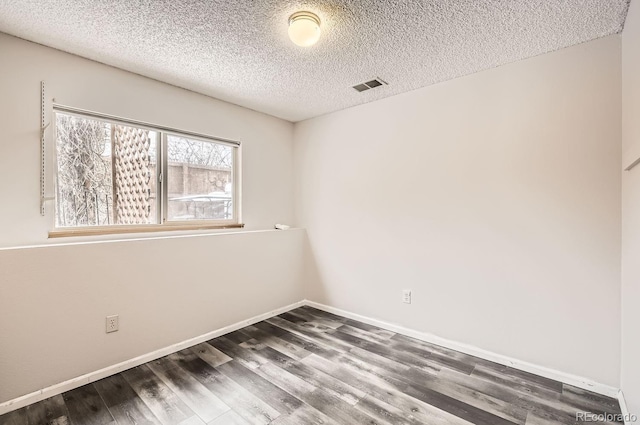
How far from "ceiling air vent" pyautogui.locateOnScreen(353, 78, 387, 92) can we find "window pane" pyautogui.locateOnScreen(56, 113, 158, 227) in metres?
1.95

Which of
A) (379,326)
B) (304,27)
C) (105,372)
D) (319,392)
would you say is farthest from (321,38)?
(105,372)

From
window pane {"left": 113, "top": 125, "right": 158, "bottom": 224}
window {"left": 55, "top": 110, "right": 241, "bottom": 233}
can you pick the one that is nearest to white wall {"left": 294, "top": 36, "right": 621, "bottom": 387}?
window {"left": 55, "top": 110, "right": 241, "bottom": 233}

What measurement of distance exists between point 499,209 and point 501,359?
1.21 meters

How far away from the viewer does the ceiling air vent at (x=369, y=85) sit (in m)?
2.63

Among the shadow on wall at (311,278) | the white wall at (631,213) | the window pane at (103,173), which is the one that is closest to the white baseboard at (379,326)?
the white wall at (631,213)

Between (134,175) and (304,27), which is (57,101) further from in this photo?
(304,27)

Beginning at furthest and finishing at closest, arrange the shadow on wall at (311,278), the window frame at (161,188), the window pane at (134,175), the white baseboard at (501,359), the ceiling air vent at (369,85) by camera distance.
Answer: the shadow on wall at (311,278)
the ceiling air vent at (369,85)
the window pane at (134,175)
the window frame at (161,188)
the white baseboard at (501,359)

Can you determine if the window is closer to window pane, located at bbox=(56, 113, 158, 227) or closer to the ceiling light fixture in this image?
window pane, located at bbox=(56, 113, 158, 227)

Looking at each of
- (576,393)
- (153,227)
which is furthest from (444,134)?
(153,227)

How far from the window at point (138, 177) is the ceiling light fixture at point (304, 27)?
166 cm

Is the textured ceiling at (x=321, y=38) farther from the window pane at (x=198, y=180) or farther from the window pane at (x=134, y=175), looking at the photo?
the window pane at (x=198, y=180)

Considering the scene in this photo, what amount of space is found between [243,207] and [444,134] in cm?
221

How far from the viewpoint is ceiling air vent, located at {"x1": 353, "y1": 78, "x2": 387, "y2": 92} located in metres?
2.63

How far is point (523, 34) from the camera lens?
192 centimetres
